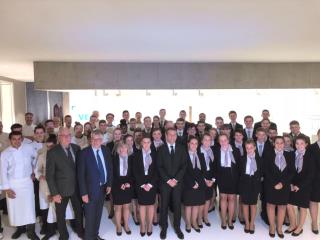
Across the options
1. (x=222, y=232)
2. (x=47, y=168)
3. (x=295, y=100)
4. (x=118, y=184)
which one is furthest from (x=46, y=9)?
(x=295, y=100)

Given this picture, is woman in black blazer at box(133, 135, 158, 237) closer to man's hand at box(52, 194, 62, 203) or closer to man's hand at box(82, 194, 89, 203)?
man's hand at box(82, 194, 89, 203)

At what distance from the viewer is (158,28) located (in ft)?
11.8

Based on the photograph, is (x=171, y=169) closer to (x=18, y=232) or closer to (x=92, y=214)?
(x=92, y=214)

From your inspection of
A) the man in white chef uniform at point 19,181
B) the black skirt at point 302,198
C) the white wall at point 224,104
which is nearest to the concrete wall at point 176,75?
the white wall at point 224,104


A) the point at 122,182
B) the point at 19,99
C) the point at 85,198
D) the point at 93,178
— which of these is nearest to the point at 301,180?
the point at 122,182

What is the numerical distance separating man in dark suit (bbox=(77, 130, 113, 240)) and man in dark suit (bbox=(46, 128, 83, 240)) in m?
0.15

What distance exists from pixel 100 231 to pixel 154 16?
10.8ft

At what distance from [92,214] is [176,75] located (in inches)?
169

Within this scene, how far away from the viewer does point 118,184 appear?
3859 millimetres

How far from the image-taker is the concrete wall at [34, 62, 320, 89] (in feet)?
21.6

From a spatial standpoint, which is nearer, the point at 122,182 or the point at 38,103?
the point at 122,182

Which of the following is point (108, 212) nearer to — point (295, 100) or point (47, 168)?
point (47, 168)

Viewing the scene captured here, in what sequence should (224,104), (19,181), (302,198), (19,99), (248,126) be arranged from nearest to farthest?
(19,181) → (302,198) → (248,126) → (224,104) → (19,99)

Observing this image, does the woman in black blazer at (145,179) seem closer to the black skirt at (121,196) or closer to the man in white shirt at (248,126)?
the black skirt at (121,196)
